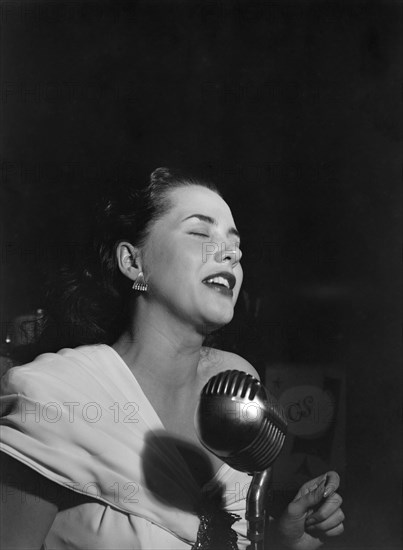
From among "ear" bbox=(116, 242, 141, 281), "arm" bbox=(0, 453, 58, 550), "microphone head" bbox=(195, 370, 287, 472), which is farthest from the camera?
"ear" bbox=(116, 242, 141, 281)

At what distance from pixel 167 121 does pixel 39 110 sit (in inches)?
9.5

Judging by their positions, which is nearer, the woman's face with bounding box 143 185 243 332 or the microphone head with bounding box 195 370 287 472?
the microphone head with bounding box 195 370 287 472

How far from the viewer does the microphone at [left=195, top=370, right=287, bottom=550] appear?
90cm

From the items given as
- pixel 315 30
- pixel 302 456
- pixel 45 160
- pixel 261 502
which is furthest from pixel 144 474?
pixel 315 30

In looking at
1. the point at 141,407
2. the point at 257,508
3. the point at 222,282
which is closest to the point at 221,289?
the point at 222,282

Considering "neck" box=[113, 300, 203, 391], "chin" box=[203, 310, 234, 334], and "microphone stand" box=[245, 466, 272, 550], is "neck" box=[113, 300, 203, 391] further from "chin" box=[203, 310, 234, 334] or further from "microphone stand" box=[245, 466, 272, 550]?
"microphone stand" box=[245, 466, 272, 550]

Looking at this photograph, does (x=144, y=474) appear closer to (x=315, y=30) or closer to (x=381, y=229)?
(x=381, y=229)

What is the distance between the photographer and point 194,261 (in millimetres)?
1093

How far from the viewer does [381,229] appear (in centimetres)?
132

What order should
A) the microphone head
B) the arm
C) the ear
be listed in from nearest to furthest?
the microphone head, the arm, the ear

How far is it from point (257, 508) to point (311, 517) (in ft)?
0.67

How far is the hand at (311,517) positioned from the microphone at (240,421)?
0.59ft

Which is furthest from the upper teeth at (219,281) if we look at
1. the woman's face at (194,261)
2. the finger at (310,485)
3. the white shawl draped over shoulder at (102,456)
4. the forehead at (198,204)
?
the finger at (310,485)

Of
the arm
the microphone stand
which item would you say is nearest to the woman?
the arm
